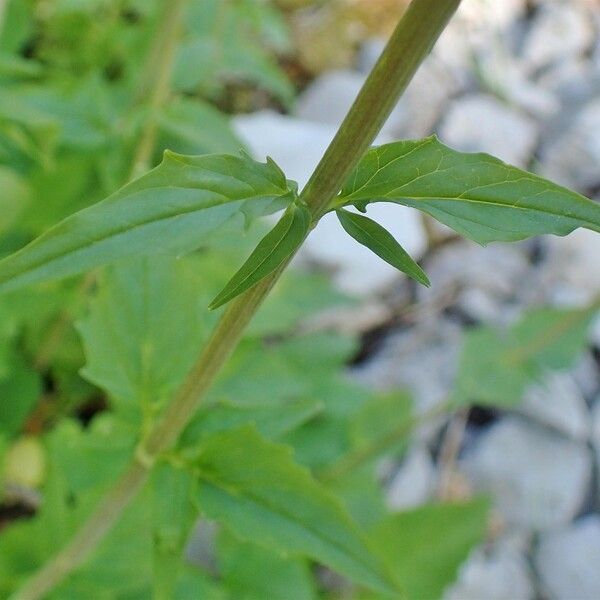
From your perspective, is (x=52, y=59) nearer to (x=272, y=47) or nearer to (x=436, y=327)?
(x=272, y=47)

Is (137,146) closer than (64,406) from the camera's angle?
Yes

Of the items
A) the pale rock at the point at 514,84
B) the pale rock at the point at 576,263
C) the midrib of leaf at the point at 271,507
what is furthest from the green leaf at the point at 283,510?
the pale rock at the point at 514,84

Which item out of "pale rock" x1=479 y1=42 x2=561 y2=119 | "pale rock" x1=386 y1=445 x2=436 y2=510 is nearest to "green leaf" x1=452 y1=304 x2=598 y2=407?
"pale rock" x1=386 y1=445 x2=436 y2=510

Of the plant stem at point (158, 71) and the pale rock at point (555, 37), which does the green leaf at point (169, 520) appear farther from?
the pale rock at point (555, 37)

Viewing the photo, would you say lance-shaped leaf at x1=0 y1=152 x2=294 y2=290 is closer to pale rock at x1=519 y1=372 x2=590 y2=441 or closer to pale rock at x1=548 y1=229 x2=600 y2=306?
pale rock at x1=519 y1=372 x2=590 y2=441

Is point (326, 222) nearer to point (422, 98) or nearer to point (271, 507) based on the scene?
point (422, 98)

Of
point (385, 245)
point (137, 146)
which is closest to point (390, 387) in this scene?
point (137, 146)
